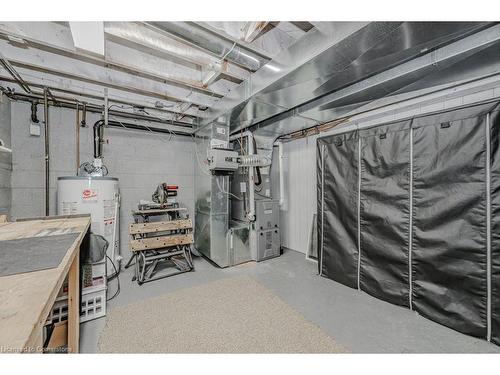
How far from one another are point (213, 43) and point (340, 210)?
2240 millimetres

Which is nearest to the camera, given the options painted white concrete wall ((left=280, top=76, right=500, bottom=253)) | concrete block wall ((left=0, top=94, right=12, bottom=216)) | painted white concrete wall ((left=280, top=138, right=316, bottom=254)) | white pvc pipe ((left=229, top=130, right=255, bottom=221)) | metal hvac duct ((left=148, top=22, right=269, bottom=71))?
metal hvac duct ((left=148, top=22, right=269, bottom=71))

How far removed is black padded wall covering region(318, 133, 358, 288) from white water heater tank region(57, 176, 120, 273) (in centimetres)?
284

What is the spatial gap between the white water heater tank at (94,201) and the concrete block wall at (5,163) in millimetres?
513

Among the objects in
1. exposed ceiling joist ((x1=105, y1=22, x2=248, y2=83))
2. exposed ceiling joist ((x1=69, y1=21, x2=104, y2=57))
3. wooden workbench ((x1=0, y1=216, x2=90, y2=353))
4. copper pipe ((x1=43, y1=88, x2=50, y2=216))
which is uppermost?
exposed ceiling joist ((x1=105, y1=22, x2=248, y2=83))

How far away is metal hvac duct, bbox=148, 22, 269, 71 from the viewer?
1553 millimetres

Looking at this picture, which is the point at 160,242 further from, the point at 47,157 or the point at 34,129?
the point at 34,129

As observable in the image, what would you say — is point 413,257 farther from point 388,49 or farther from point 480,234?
point 388,49

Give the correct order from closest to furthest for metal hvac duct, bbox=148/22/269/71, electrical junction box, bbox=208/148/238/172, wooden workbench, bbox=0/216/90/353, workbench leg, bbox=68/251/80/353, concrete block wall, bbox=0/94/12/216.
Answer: wooden workbench, bbox=0/216/90/353 < workbench leg, bbox=68/251/80/353 < metal hvac duct, bbox=148/22/269/71 < concrete block wall, bbox=0/94/12/216 < electrical junction box, bbox=208/148/238/172

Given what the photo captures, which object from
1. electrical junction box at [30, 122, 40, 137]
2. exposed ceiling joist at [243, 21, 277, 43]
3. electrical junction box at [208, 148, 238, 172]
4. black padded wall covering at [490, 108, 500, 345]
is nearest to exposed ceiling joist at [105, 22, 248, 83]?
exposed ceiling joist at [243, 21, 277, 43]

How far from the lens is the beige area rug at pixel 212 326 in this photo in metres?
1.60

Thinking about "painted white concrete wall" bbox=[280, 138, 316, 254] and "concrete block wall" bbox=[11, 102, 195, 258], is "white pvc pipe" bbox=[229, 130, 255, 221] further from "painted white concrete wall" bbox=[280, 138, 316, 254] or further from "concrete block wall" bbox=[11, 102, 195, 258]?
"concrete block wall" bbox=[11, 102, 195, 258]

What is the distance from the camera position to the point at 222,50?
1.81m

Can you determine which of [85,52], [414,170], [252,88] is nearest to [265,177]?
[252,88]

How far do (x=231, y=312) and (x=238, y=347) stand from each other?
455mm
